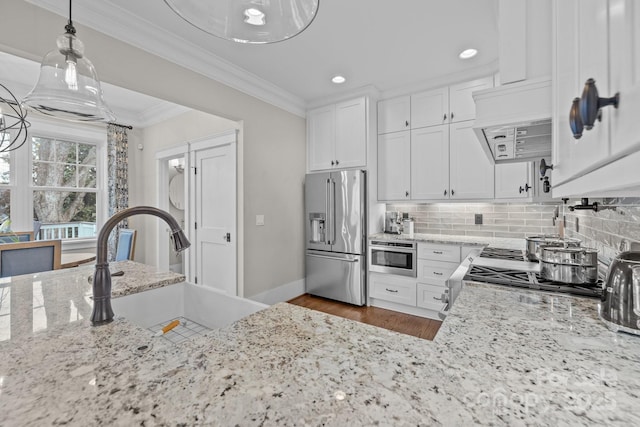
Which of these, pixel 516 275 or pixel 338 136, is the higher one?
pixel 338 136

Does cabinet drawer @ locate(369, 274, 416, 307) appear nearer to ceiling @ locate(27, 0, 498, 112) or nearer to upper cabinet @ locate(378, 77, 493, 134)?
upper cabinet @ locate(378, 77, 493, 134)

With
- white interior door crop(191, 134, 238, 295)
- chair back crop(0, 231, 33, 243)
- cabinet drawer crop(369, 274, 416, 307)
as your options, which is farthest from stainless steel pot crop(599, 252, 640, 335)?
chair back crop(0, 231, 33, 243)

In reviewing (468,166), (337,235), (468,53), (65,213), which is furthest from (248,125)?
(65,213)

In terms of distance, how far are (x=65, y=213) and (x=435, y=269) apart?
523 cm

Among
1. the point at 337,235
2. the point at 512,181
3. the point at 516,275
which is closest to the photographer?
the point at 516,275

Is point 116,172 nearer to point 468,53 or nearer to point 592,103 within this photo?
point 468,53

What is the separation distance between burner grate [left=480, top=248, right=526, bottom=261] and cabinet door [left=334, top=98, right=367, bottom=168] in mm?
1813

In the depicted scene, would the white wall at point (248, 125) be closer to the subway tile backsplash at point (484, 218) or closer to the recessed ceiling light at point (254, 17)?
the subway tile backsplash at point (484, 218)

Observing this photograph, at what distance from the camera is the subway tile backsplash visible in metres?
3.02

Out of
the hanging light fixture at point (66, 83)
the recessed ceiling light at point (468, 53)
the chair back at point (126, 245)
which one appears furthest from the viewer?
the chair back at point (126, 245)

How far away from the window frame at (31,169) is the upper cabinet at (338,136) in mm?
3388

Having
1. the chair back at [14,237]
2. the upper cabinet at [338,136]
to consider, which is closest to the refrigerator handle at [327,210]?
the upper cabinet at [338,136]

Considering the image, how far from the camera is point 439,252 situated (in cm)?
300

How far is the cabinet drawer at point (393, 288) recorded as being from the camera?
3178 millimetres
